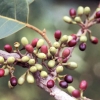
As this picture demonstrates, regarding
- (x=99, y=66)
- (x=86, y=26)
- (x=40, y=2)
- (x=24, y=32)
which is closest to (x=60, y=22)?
(x=40, y=2)

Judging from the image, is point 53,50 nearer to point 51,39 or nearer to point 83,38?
point 83,38

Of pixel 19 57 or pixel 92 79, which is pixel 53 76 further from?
pixel 92 79

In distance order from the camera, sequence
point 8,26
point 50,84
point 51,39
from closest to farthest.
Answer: point 50,84 < point 8,26 < point 51,39

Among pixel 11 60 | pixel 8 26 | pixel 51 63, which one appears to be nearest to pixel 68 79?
pixel 51 63

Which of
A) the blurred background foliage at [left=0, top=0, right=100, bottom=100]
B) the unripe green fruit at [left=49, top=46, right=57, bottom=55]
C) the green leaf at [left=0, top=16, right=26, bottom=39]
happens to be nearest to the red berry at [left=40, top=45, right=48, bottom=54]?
the unripe green fruit at [left=49, top=46, right=57, bottom=55]

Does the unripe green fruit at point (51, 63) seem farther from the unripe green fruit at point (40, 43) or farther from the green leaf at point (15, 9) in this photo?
the green leaf at point (15, 9)

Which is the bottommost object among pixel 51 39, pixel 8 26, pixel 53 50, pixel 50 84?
pixel 50 84

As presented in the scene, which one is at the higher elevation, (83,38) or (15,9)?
(15,9)
